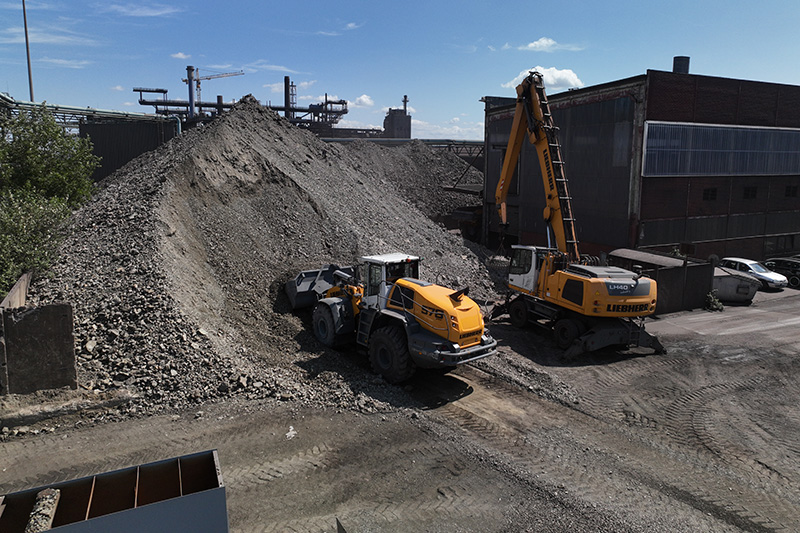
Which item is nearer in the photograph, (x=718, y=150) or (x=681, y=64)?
(x=718, y=150)

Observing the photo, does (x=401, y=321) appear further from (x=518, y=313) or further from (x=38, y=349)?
(x=38, y=349)

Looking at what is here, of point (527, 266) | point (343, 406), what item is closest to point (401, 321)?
point (343, 406)

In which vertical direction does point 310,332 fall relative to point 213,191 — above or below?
below

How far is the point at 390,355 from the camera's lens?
10.8 metres

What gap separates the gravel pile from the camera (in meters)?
10.3

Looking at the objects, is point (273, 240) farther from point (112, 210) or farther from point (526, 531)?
point (526, 531)

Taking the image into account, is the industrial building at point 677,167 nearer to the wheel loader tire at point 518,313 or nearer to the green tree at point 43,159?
the wheel loader tire at point 518,313

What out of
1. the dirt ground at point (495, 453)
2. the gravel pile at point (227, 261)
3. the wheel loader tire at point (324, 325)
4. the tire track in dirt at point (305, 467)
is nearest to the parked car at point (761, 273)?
the gravel pile at point (227, 261)

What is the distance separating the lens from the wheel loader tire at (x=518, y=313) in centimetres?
1508

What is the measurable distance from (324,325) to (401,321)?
263cm

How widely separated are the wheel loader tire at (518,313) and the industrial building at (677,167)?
960cm

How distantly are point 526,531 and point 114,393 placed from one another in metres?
7.33

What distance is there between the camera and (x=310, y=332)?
1323 cm

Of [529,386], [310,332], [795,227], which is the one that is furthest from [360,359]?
[795,227]
